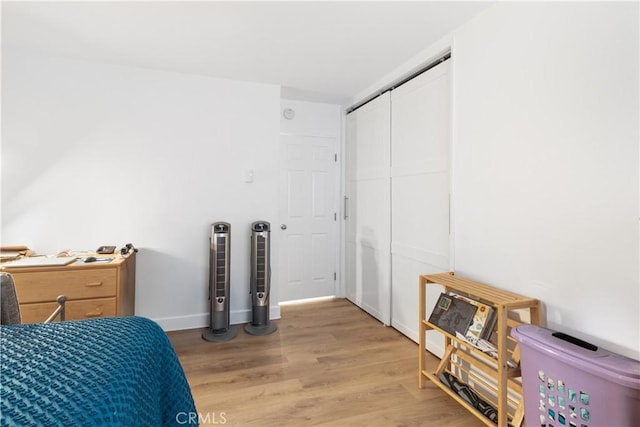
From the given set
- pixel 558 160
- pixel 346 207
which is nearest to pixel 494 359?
pixel 558 160

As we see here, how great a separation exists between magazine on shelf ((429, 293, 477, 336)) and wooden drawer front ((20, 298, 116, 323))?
7.45 ft

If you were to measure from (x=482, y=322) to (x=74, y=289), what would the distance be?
2.67 meters

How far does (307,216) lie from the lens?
394 centimetres

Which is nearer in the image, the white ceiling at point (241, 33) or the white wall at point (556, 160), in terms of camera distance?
the white wall at point (556, 160)

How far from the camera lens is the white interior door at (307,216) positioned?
3854mm

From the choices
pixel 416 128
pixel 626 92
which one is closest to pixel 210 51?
pixel 416 128

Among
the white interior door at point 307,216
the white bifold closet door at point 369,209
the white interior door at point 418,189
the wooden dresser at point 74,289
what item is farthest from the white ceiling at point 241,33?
the wooden dresser at point 74,289

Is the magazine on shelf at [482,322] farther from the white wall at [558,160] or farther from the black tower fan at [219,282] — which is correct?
the black tower fan at [219,282]

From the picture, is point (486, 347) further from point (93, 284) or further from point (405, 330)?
point (93, 284)

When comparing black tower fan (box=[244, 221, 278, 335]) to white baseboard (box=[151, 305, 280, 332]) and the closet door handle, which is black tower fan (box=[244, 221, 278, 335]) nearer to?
white baseboard (box=[151, 305, 280, 332])

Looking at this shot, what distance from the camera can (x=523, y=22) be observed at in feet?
5.78

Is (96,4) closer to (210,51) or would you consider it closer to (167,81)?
(210,51)

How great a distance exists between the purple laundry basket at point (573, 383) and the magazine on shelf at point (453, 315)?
0.99ft

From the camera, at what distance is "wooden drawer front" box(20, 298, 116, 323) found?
2152mm
